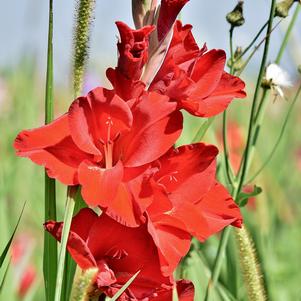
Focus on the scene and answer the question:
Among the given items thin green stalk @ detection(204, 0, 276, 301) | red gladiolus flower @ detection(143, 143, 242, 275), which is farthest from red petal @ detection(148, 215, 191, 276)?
thin green stalk @ detection(204, 0, 276, 301)

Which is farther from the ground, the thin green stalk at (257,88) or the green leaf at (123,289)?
the thin green stalk at (257,88)

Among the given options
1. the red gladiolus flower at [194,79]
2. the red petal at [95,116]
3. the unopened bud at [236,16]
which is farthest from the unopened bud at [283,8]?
the red petal at [95,116]

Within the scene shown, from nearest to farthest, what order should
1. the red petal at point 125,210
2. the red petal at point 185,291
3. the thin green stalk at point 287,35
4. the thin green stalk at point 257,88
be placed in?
the red petal at point 125,210, the red petal at point 185,291, the thin green stalk at point 257,88, the thin green stalk at point 287,35

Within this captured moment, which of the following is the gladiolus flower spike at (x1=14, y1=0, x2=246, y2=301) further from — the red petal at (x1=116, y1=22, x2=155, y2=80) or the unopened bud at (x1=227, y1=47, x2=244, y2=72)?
the unopened bud at (x1=227, y1=47, x2=244, y2=72)

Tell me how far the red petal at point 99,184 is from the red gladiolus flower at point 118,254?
0.15 feet

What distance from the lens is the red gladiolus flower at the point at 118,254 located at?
687mm

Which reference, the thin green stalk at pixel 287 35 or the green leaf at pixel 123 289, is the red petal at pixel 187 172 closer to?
the green leaf at pixel 123 289

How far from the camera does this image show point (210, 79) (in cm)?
72

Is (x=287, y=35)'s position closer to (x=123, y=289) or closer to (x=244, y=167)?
(x=244, y=167)

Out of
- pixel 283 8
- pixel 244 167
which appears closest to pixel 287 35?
pixel 283 8

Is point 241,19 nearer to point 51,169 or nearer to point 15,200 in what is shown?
point 51,169

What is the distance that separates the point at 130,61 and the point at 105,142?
0.24 ft

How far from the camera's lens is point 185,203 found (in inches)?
27.5

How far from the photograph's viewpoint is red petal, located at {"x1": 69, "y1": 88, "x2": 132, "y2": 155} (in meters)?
0.66
